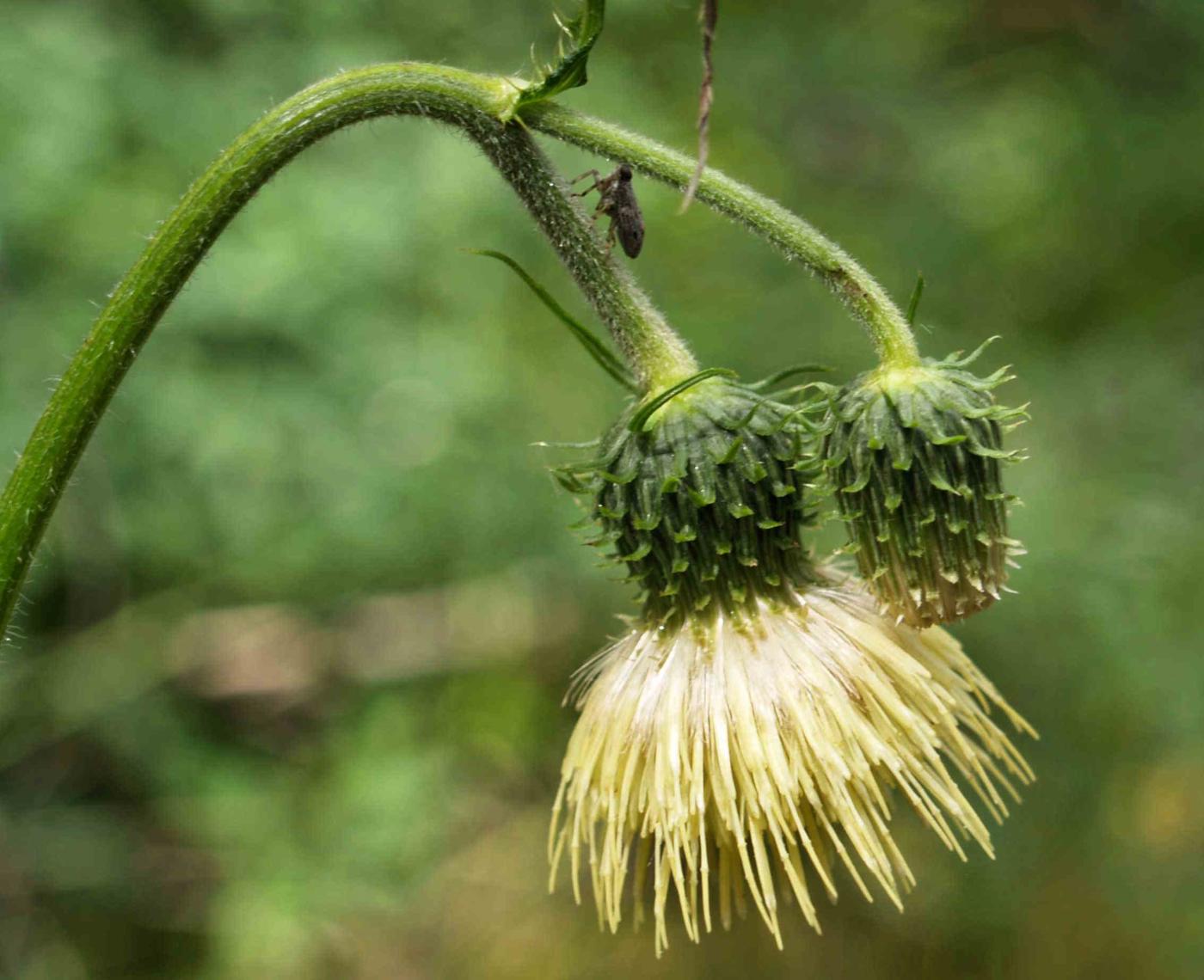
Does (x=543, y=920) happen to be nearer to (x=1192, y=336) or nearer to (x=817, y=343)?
(x=817, y=343)

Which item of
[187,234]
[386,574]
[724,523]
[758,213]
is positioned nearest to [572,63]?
[758,213]

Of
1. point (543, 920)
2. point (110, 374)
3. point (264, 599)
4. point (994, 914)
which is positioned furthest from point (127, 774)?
point (994, 914)

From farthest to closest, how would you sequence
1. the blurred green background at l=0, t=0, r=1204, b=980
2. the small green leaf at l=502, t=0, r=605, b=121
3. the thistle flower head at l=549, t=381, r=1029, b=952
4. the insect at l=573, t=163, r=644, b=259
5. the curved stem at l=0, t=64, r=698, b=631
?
1. the blurred green background at l=0, t=0, r=1204, b=980
2. the insect at l=573, t=163, r=644, b=259
3. the thistle flower head at l=549, t=381, r=1029, b=952
4. the curved stem at l=0, t=64, r=698, b=631
5. the small green leaf at l=502, t=0, r=605, b=121

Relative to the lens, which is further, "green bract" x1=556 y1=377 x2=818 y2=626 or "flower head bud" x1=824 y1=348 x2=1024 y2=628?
"green bract" x1=556 y1=377 x2=818 y2=626

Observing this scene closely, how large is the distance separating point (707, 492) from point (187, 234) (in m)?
0.75

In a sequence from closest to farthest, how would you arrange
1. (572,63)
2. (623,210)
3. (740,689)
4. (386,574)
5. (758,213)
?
(572,63) < (758,213) < (740,689) < (623,210) < (386,574)

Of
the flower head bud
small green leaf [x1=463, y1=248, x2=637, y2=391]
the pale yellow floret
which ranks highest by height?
small green leaf [x1=463, y1=248, x2=637, y2=391]

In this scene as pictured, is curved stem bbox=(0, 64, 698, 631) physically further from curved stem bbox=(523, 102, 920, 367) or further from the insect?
the insect

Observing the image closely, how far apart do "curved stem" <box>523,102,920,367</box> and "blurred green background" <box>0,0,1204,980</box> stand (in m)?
2.15

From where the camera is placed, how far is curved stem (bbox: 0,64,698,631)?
4.97 feet

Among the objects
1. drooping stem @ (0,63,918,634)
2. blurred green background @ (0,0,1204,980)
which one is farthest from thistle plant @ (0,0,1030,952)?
blurred green background @ (0,0,1204,980)

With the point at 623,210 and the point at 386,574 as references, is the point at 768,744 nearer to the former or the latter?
the point at 623,210

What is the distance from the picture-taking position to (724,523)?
5.58 ft

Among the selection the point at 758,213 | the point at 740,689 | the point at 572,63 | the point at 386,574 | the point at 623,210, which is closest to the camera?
the point at 572,63
